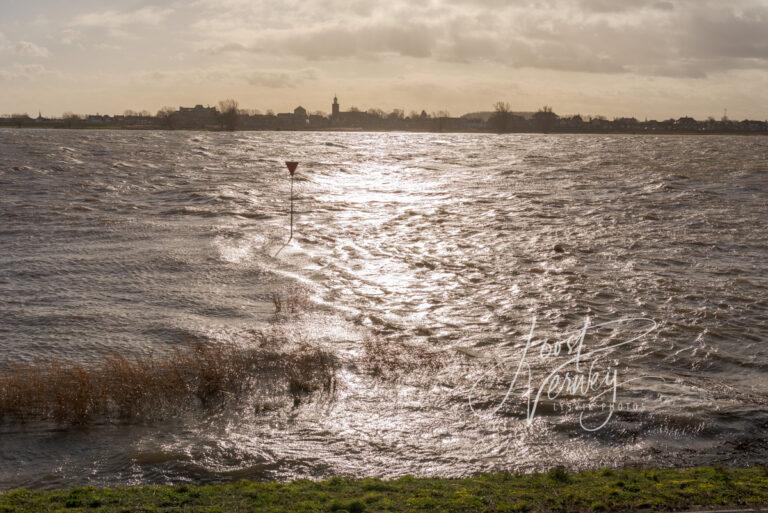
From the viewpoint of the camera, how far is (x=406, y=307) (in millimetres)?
23422

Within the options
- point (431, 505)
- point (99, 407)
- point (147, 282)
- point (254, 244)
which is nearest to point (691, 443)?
point (431, 505)

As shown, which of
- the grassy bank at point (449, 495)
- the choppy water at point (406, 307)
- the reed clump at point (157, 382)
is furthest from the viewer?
the reed clump at point (157, 382)

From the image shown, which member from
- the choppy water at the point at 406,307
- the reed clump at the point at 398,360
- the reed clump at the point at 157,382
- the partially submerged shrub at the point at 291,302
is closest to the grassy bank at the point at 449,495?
the choppy water at the point at 406,307

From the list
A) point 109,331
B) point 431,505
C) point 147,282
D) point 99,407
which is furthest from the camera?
point 147,282

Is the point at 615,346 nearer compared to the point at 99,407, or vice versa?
the point at 99,407

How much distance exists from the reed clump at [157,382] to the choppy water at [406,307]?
64 centimetres

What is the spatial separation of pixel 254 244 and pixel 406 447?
22685 mm

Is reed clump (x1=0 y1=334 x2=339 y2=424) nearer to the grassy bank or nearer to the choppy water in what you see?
the choppy water

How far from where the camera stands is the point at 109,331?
68.7ft

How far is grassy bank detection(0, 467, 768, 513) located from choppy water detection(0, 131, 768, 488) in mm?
1778

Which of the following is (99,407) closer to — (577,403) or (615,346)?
(577,403)

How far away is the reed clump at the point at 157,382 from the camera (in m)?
14.4

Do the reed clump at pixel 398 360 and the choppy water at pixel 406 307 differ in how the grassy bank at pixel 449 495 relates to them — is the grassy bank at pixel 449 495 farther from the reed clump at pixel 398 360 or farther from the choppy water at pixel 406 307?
the reed clump at pixel 398 360

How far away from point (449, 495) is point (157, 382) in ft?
26.6
